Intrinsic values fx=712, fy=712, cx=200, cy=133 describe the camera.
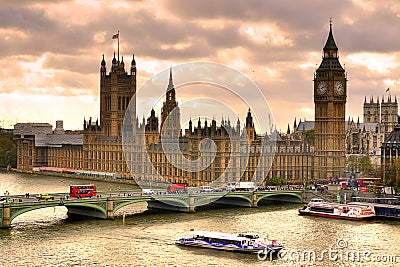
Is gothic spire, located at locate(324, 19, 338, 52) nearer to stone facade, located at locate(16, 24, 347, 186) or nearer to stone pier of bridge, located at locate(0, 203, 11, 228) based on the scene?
stone facade, located at locate(16, 24, 347, 186)

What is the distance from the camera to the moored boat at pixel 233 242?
57.9m

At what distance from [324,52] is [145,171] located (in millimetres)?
36050

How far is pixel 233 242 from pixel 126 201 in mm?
19253

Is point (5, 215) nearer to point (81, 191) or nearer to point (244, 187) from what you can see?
point (81, 191)

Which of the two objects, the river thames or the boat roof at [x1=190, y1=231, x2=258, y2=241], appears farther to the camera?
the boat roof at [x1=190, y1=231, x2=258, y2=241]

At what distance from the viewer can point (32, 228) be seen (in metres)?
66.7

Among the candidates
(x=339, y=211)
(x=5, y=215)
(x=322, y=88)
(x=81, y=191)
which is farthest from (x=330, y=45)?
(x=5, y=215)

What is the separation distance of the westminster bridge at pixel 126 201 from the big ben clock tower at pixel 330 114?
22.8 m

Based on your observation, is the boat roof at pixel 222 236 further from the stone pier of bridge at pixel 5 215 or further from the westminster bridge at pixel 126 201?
the stone pier of bridge at pixel 5 215

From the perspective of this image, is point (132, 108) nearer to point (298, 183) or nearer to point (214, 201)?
point (298, 183)
